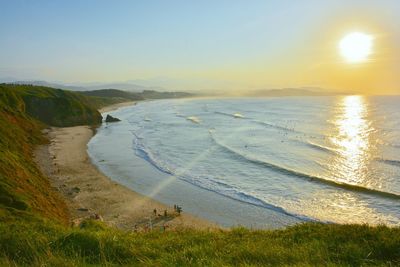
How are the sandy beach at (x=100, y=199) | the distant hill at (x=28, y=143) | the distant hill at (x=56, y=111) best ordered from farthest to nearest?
the distant hill at (x=56, y=111) → the sandy beach at (x=100, y=199) → the distant hill at (x=28, y=143)

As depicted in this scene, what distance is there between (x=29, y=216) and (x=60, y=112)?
62420mm

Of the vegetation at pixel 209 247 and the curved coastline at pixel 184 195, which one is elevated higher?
the vegetation at pixel 209 247

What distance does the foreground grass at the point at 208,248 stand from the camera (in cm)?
726

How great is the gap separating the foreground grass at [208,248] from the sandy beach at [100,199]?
11.1 m

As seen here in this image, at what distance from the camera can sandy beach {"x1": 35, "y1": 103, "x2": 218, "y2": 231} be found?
70.7ft

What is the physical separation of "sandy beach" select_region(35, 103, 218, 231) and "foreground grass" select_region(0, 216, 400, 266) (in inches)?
436

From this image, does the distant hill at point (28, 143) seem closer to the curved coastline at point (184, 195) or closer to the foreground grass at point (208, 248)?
the foreground grass at point (208, 248)

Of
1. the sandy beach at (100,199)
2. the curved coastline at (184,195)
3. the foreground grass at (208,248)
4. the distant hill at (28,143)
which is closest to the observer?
the foreground grass at (208,248)

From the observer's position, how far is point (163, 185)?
98.4ft

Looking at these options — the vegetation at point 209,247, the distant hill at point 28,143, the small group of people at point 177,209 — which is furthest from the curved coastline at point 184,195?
the vegetation at point 209,247

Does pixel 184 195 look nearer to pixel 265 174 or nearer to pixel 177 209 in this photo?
pixel 177 209

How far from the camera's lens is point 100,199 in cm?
2573

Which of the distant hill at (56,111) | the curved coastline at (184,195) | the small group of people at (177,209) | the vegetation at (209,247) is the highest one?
the vegetation at (209,247)

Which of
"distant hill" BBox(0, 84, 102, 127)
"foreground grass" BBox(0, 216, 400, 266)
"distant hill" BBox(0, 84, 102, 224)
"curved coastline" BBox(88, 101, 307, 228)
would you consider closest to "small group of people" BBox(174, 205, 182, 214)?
"curved coastline" BBox(88, 101, 307, 228)
